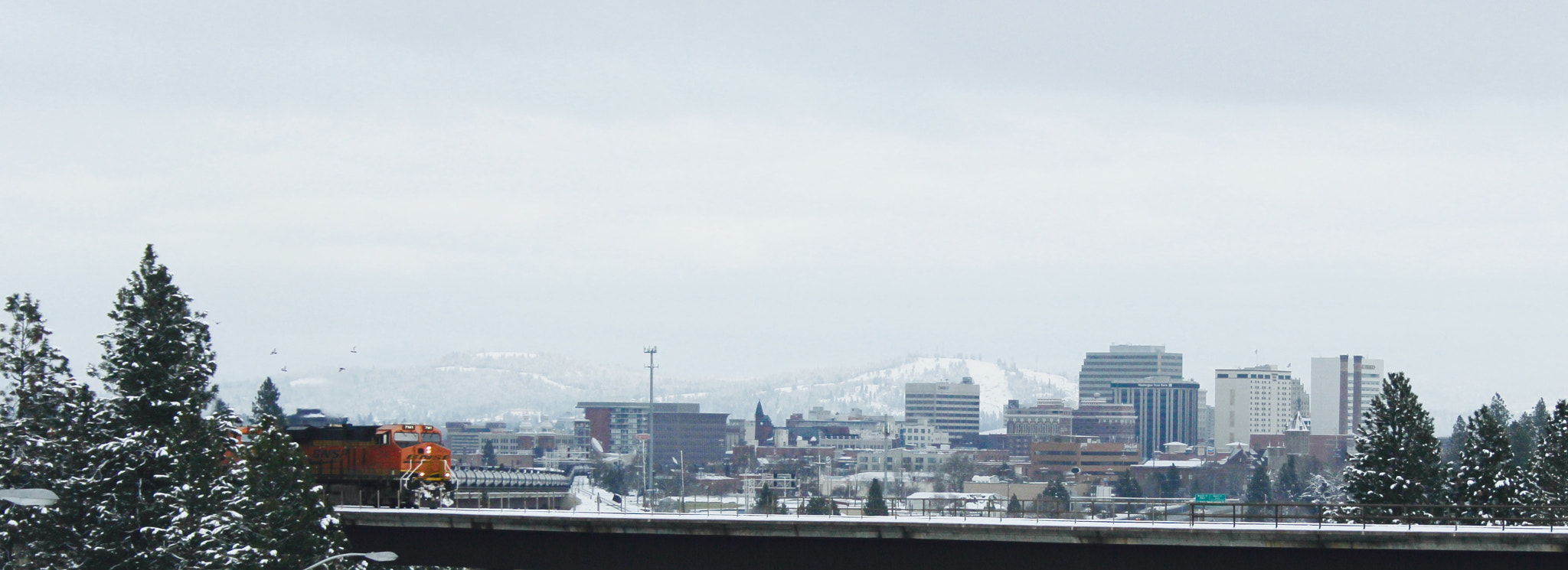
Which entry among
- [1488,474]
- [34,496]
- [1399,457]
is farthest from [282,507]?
[1488,474]

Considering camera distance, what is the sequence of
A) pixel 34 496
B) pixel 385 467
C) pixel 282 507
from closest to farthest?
pixel 34 496 < pixel 282 507 < pixel 385 467

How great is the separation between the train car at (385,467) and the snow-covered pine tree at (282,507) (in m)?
12.5

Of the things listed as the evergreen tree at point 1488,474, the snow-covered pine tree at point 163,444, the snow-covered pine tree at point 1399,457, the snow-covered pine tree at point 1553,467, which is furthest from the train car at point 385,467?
the snow-covered pine tree at point 1553,467

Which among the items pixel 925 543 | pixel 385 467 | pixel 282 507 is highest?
pixel 385 467

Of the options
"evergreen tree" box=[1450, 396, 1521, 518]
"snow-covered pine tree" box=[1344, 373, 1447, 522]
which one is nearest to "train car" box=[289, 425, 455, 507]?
"snow-covered pine tree" box=[1344, 373, 1447, 522]

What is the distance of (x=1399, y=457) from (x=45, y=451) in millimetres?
69183

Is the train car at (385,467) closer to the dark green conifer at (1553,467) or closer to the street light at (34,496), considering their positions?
the street light at (34,496)

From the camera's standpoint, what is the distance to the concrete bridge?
175 ft

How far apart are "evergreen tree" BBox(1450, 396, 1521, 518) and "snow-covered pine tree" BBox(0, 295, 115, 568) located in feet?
227

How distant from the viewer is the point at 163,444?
7369 cm

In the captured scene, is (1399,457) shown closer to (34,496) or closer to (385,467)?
(385,467)

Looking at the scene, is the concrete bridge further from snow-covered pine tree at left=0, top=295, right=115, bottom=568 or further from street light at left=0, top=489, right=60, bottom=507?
street light at left=0, top=489, right=60, bottom=507

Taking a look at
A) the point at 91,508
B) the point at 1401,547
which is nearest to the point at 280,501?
the point at 91,508

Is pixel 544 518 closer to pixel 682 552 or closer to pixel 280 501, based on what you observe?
pixel 682 552
